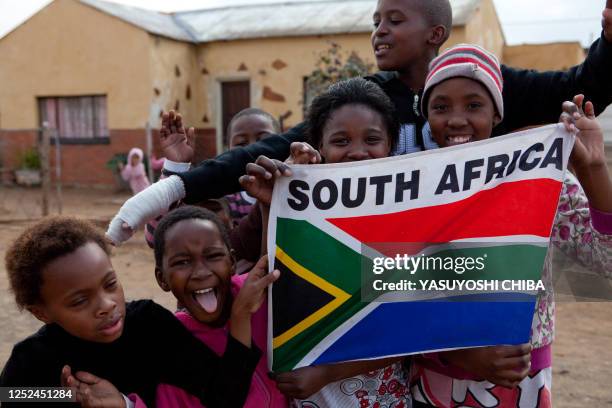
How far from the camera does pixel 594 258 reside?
1.87 meters

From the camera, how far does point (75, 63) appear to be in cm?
1561

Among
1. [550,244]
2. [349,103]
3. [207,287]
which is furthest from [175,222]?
[550,244]

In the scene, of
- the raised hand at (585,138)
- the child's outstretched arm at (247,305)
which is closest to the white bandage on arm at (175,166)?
the child's outstretched arm at (247,305)

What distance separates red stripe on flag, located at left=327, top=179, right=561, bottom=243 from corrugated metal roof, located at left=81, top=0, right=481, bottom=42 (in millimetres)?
12300

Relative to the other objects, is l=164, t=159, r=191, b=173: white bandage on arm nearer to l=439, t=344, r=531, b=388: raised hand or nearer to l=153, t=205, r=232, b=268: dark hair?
l=153, t=205, r=232, b=268: dark hair

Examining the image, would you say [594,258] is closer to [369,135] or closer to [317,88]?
[369,135]

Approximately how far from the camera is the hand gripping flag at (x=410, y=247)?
1.82 m

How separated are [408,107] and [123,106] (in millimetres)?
14240

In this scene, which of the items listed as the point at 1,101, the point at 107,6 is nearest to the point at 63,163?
the point at 1,101

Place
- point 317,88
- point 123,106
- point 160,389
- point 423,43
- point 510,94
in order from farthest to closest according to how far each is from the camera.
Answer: point 123,106 → point 317,88 → point 423,43 → point 510,94 → point 160,389

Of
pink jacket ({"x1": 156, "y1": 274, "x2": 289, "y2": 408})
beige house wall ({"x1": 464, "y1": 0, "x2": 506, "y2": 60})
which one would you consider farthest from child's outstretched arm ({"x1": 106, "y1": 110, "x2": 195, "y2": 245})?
beige house wall ({"x1": 464, "y1": 0, "x2": 506, "y2": 60})

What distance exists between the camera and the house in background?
1492 centimetres

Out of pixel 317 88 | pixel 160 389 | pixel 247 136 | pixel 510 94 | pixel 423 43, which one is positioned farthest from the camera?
pixel 317 88

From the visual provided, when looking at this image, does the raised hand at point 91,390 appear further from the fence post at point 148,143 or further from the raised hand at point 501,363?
the fence post at point 148,143
